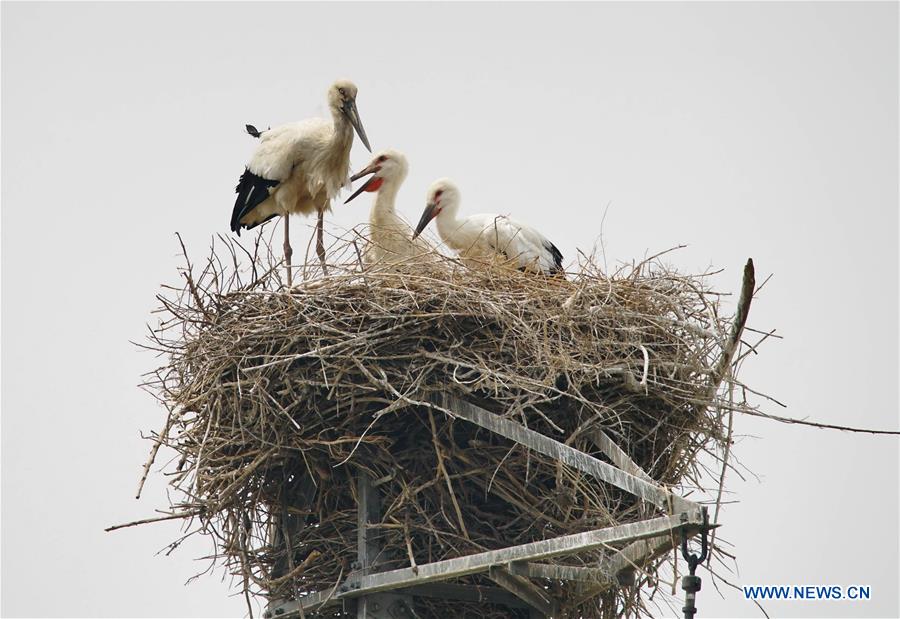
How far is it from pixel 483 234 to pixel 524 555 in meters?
3.34

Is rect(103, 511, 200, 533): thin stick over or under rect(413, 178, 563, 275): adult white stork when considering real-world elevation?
under

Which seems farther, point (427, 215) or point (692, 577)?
point (427, 215)

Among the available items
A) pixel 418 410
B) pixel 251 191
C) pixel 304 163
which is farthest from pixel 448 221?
pixel 418 410

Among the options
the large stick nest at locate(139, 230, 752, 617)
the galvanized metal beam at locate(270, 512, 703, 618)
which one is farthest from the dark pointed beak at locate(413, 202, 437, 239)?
the galvanized metal beam at locate(270, 512, 703, 618)

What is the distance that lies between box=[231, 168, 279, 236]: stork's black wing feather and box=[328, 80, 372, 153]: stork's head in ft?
2.02

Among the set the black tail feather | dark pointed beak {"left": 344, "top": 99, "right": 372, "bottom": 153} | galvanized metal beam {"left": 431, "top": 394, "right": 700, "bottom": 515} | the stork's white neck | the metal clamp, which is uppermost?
dark pointed beak {"left": 344, "top": 99, "right": 372, "bottom": 153}

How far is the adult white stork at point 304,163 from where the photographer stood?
9.77 meters

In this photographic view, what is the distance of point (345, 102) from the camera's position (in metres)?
9.79

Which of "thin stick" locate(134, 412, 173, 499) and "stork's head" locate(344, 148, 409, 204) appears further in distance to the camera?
"stork's head" locate(344, 148, 409, 204)

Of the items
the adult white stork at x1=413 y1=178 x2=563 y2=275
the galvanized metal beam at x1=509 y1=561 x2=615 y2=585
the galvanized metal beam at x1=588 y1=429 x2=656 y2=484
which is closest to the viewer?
the galvanized metal beam at x1=588 y1=429 x2=656 y2=484

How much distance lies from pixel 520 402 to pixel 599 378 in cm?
40

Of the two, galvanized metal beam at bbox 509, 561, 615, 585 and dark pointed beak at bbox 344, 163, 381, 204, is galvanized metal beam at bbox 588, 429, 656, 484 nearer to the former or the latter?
galvanized metal beam at bbox 509, 561, 615, 585

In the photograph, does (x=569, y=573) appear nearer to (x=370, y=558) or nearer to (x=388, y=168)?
(x=370, y=558)

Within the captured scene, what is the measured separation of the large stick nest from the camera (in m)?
6.97
